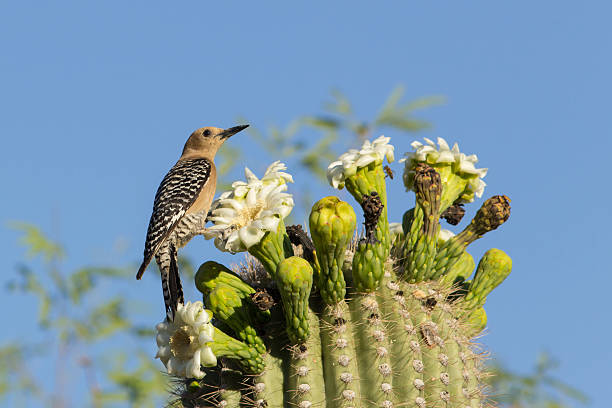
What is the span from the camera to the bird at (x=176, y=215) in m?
5.77

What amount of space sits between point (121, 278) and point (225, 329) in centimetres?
685

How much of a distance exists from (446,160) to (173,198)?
10.2 feet

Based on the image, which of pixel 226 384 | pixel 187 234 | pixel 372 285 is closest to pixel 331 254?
pixel 372 285

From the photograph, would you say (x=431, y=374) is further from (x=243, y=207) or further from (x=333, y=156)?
(x=333, y=156)

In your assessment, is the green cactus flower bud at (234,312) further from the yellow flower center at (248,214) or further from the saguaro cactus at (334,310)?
the yellow flower center at (248,214)

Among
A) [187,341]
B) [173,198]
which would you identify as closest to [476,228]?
[187,341]

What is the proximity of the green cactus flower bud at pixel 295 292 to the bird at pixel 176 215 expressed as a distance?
2.03 metres

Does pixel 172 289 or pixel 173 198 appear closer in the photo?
pixel 172 289

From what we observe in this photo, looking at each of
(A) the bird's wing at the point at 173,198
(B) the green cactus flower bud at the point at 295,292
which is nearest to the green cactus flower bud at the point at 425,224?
(B) the green cactus flower bud at the point at 295,292

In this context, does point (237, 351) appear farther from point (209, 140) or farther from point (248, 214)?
point (209, 140)

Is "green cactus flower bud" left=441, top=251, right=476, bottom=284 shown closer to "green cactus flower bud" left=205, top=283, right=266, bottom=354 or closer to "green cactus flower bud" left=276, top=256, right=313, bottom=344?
"green cactus flower bud" left=276, top=256, right=313, bottom=344

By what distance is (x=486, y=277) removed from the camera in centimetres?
415

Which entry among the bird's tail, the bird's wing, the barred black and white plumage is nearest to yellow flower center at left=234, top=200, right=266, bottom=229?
the bird's tail

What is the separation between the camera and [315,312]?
3674 mm
